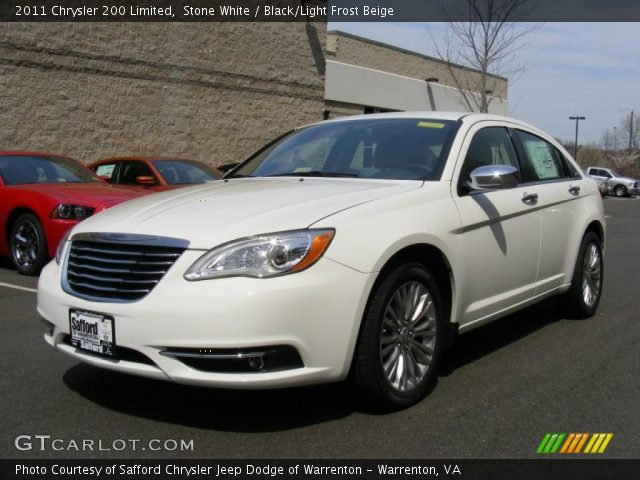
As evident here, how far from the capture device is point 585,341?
5379 mm

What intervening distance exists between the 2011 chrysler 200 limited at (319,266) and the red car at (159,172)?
5.65m

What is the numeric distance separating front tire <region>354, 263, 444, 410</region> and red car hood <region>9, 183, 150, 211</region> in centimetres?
480

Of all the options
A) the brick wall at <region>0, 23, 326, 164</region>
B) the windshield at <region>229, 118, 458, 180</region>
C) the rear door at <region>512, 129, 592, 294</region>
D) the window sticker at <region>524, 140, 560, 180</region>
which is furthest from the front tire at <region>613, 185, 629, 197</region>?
the windshield at <region>229, 118, 458, 180</region>

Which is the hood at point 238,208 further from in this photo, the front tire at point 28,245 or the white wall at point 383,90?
the white wall at point 383,90

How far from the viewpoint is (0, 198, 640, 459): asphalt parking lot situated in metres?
3.35

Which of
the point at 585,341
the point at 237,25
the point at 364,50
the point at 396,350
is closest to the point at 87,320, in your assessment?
the point at 396,350

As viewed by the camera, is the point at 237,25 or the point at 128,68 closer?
the point at 128,68

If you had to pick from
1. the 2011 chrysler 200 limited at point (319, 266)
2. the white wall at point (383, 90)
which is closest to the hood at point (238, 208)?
the 2011 chrysler 200 limited at point (319, 266)

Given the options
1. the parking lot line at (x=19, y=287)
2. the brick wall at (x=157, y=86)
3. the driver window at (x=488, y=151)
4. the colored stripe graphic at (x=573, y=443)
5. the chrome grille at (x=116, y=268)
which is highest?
the brick wall at (x=157, y=86)

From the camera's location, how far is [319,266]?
10.9ft

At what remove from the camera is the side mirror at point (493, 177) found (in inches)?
167

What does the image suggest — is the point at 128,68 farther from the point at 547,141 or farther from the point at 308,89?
the point at 547,141

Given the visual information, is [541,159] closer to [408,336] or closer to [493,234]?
[493,234]

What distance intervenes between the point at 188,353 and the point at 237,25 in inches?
668
